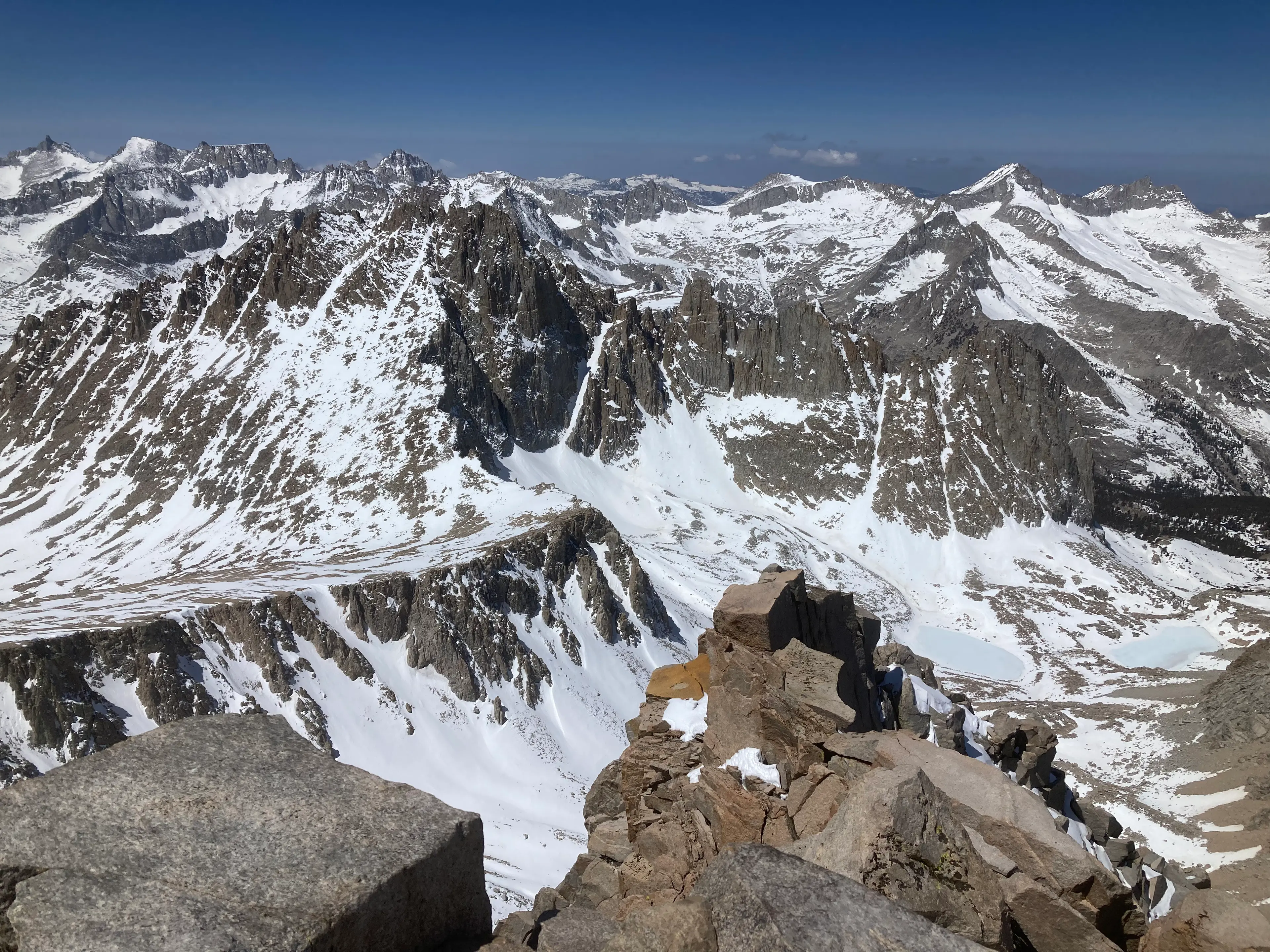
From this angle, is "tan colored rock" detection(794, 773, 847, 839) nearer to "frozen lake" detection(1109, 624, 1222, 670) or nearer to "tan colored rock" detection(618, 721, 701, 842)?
"tan colored rock" detection(618, 721, 701, 842)

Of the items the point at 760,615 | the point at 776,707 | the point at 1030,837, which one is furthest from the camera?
the point at 760,615

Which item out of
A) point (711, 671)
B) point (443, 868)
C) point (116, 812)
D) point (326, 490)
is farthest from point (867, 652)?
point (326, 490)

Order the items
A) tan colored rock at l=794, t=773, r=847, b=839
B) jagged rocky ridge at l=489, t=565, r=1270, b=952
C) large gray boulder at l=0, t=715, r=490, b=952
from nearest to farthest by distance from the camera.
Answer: large gray boulder at l=0, t=715, r=490, b=952 → jagged rocky ridge at l=489, t=565, r=1270, b=952 → tan colored rock at l=794, t=773, r=847, b=839

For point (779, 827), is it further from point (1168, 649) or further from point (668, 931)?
point (1168, 649)

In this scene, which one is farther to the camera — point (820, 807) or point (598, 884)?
point (598, 884)

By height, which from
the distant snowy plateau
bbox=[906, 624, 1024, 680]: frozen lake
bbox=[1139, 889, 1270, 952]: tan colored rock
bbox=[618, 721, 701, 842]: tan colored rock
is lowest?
bbox=[906, 624, 1024, 680]: frozen lake

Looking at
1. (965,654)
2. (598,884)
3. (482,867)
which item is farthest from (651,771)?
(965,654)

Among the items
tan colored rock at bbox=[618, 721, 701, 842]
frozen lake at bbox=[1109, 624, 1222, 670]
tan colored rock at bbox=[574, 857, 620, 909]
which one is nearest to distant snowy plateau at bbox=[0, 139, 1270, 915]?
frozen lake at bbox=[1109, 624, 1222, 670]

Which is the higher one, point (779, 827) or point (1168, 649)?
point (779, 827)

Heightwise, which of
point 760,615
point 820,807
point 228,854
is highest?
point 228,854
